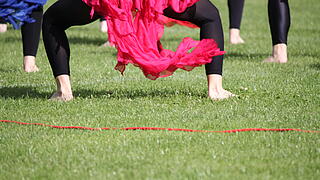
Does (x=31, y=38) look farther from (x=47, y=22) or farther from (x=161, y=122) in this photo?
(x=161, y=122)

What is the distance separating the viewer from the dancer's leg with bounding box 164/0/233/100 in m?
6.02

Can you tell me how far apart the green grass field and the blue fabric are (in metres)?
0.72

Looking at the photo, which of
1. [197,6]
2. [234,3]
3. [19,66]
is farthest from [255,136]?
[234,3]

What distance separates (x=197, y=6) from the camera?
604cm

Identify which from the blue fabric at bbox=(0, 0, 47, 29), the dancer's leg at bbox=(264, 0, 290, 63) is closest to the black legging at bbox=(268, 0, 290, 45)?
the dancer's leg at bbox=(264, 0, 290, 63)

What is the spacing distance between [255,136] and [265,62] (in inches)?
186

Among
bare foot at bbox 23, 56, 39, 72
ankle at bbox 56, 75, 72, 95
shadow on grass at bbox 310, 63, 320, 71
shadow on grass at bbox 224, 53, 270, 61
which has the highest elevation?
ankle at bbox 56, 75, 72, 95

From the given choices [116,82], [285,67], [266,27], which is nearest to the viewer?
[116,82]

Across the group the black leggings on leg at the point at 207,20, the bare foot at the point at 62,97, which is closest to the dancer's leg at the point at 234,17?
the black leggings on leg at the point at 207,20

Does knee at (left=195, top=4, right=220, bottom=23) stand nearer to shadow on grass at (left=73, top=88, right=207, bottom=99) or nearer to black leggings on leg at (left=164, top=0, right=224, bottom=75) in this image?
black leggings on leg at (left=164, top=0, right=224, bottom=75)

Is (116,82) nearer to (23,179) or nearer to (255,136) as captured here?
(255,136)

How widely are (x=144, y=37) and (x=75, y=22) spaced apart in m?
0.67

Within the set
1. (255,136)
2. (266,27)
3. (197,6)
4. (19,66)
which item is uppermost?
(197,6)

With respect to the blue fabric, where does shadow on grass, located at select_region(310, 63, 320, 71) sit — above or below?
below
